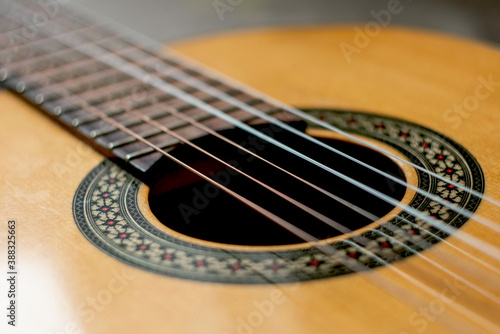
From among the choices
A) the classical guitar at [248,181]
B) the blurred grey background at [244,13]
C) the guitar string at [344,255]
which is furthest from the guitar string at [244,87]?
the blurred grey background at [244,13]

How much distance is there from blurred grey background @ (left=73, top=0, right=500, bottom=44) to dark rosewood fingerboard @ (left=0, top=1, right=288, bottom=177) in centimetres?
56

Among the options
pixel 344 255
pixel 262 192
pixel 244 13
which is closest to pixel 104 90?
pixel 262 192

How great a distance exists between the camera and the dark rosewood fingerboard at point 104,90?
75 cm

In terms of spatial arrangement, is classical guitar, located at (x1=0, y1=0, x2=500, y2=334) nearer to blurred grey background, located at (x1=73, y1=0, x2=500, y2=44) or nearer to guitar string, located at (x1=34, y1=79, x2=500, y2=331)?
guitar string, located at (x1=34, y1=79, x2=500, y2=331)

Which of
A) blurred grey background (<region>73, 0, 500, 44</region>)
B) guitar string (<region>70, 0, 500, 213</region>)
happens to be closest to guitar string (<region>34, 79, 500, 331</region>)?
guitar string (<region>70, 0, 500, 213</region>)

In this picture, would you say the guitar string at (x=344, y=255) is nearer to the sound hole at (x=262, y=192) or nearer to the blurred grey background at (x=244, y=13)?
the sound hole at (x=262, y=192)

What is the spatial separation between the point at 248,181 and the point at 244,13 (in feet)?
3.32

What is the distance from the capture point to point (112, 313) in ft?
1.61

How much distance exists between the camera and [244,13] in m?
1.65

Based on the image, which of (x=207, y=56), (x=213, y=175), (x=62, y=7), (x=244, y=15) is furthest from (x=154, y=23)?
(x=213, y=175)

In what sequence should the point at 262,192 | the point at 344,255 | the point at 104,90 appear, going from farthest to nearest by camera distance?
the point at 104,90 → the point at 262,192 → the point at 344,255

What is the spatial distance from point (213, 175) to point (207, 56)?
364 millimetres

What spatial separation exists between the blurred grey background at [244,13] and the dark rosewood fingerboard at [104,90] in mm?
555

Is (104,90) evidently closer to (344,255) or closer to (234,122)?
(234,122)
